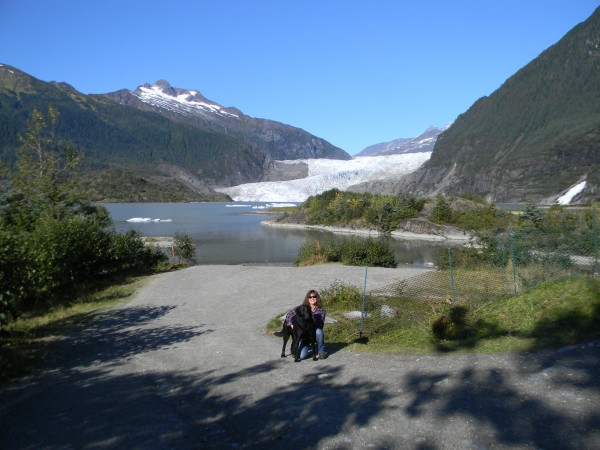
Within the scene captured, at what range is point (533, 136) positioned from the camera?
443 feet

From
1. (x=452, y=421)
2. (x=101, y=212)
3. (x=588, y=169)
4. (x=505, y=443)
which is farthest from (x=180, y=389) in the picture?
A: (x=588, y=169)

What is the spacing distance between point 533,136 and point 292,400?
482 ft

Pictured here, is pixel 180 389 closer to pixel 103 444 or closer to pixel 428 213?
pixel 103 444

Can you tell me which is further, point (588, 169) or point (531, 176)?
point (531, 176)

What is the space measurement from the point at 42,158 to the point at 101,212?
2.78 metres

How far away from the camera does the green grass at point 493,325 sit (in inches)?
240

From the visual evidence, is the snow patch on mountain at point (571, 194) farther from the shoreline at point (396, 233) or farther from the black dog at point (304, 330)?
the black dog at point (304, 330)

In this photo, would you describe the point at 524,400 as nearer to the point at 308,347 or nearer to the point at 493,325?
the point at 493,325

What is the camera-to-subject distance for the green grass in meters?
6.09

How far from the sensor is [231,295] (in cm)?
1294

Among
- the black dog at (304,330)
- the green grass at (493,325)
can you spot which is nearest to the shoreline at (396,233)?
the green grass at (493,325)

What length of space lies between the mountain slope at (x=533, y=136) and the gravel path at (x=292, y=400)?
94.9 metres

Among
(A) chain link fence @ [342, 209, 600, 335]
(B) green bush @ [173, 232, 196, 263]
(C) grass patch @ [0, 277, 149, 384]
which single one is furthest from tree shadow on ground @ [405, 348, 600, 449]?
(B) green bush @ [173, 232, 196, 263]

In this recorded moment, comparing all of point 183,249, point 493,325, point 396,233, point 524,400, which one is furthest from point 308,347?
point 396,233
